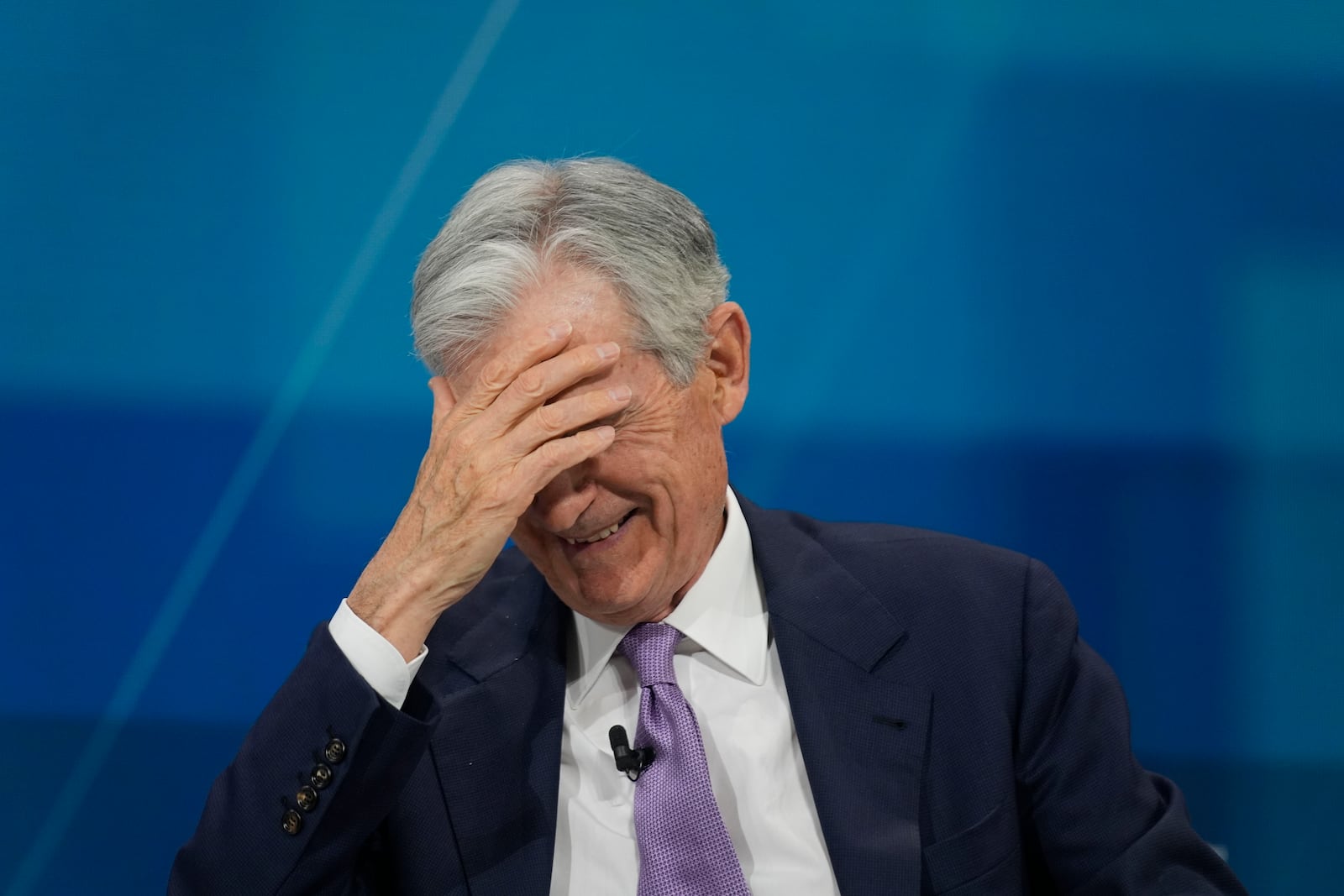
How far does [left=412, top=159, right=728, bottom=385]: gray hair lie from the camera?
1.82 metres

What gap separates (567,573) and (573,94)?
40.1 inches

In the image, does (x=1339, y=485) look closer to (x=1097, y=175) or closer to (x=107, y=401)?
(x=1097, y=175)

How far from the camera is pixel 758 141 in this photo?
97.0 inches

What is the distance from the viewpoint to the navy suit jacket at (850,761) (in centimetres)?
173

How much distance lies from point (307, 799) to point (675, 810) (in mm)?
502

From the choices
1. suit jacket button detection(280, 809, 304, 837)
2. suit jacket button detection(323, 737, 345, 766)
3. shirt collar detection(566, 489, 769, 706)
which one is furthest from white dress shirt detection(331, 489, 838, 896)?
suit jacket button detection(280, 809, 304, 837)

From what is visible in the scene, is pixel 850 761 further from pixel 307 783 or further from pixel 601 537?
pixel 307 783

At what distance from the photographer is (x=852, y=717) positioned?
6.31 ft

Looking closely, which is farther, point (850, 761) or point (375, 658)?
point (850, 761)

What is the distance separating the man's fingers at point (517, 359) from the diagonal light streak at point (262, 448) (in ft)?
2.50

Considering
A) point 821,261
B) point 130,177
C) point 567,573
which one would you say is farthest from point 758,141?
point 130,177

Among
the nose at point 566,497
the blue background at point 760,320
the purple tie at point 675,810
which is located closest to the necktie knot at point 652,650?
the purple tie at point 675,810

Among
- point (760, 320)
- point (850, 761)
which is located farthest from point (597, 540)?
point (760, 320)

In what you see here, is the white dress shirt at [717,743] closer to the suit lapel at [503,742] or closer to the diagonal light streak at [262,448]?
the suit lapel at [503,742]
